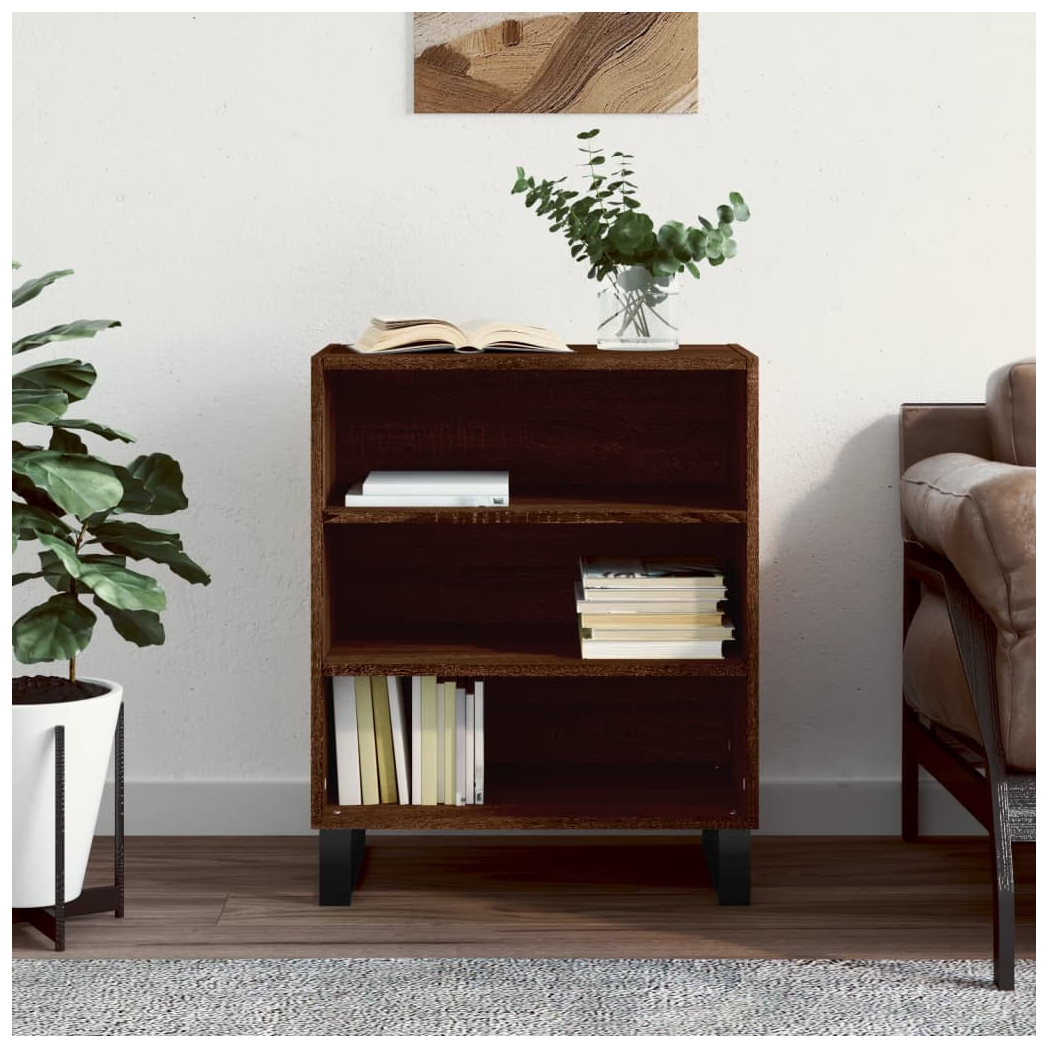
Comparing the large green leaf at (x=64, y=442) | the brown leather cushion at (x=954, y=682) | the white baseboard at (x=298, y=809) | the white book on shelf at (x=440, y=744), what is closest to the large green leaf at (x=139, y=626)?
the large green leaf at (x=64, y=442)

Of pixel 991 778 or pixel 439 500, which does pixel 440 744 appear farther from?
pixel 991 778

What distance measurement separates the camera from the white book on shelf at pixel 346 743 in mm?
2283

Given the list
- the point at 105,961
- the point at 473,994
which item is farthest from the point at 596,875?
the point at 105,961

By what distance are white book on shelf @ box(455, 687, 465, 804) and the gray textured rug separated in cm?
34

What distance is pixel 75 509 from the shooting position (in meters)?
1.96

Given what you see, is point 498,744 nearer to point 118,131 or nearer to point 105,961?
point 105,961

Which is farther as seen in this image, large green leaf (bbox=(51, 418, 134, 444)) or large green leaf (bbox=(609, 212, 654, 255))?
large green leaf (bbox=(609, 212, 654, 255))

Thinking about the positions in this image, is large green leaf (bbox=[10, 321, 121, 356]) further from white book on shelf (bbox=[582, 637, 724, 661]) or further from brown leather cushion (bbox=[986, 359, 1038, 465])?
brown leather cushion (bbox=[986, 359, 1038, 465])

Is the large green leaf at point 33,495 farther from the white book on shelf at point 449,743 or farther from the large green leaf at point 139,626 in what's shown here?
the white book on shelf at point 449,743

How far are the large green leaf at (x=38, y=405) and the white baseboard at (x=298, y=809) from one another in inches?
38.2

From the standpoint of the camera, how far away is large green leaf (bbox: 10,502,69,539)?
79.7 inches

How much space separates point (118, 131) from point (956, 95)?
1.61m

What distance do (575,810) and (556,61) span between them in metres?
1.40

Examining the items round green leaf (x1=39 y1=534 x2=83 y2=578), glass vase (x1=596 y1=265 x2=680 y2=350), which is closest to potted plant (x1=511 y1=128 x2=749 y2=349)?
glass vase (x1=596 y1=265 x2=680 y2=350)
